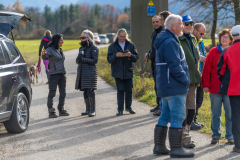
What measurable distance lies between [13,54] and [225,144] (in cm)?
415

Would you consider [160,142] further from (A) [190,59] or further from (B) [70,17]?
(B) [70,17]

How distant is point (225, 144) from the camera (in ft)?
18.2

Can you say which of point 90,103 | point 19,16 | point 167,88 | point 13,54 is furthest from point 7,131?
point 167,88

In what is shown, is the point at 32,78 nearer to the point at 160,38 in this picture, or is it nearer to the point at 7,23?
the point at 7,23

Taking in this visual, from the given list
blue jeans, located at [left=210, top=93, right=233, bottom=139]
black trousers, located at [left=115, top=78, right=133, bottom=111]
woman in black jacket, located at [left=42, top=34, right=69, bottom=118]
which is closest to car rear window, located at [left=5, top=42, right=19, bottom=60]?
woman in black jacket, located at [left=42, top=34, right=69, bottom=118]

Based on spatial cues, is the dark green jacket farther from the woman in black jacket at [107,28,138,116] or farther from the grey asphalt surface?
the woman in black jacket at [107,28,138,116]

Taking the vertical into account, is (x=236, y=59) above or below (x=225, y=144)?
above

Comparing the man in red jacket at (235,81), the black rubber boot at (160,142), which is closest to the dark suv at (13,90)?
the black rubber boot at (160,142)

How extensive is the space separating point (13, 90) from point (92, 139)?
1643 mm

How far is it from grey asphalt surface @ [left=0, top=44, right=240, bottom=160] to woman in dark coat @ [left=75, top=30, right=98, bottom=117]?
0.59 meters

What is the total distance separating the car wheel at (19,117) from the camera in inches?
246

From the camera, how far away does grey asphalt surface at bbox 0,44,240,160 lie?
5.06m

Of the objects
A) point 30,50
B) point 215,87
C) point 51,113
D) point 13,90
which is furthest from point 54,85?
point 30,50

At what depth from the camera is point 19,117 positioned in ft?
21.2
